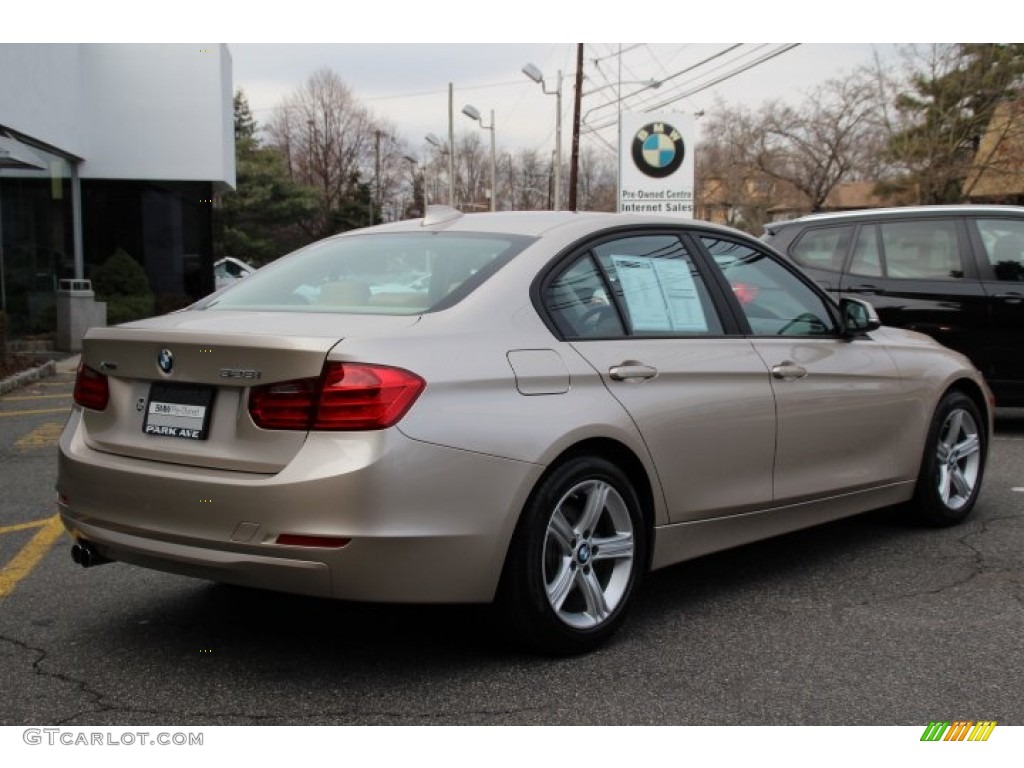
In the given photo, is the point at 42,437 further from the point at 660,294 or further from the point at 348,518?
the point at 348,518

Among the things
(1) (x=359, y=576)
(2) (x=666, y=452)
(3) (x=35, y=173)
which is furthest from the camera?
(3) (x=35, y=173)

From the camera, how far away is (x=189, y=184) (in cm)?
2308

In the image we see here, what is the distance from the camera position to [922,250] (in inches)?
345

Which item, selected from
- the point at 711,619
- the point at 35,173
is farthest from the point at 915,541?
the point at 35,173

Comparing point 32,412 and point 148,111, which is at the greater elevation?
point 148,111

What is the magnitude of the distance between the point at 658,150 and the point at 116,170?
10.6 metres

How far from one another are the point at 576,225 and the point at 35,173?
16.0m

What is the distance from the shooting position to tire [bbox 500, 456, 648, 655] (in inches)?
137

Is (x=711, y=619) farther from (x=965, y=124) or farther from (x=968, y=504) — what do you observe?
(x=965, y=124)

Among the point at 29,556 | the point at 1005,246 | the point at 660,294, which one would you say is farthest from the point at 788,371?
the point at 1005,246

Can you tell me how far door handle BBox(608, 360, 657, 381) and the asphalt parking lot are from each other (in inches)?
37.6

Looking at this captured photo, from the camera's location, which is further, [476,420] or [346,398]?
[476,420]

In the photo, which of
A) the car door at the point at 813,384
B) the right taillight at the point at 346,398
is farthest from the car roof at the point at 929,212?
the right taillight at the point at 346,398
